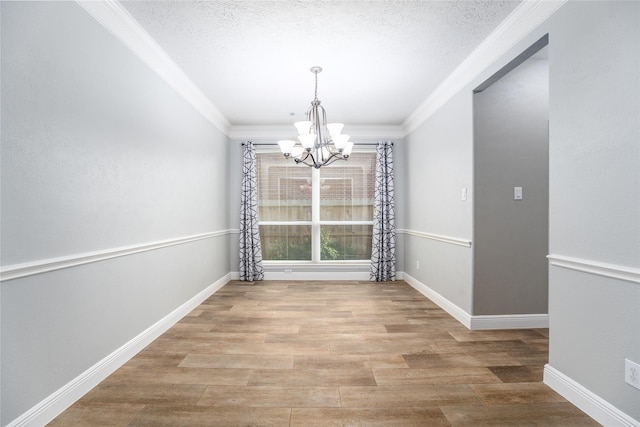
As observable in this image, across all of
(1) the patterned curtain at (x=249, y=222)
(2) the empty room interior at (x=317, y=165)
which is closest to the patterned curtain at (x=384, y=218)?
(2) the empty room interior at (x=317, y=165)

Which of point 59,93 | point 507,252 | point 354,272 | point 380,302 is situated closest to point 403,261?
point 354,272

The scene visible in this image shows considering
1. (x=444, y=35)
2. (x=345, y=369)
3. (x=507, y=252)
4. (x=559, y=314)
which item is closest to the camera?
(x=559, y=314)

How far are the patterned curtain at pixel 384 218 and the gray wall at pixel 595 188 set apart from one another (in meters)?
2.72

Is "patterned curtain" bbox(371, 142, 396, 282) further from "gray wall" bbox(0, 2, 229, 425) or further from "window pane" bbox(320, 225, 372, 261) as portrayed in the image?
"gray wall" bbox(0, 2, 229, 425)

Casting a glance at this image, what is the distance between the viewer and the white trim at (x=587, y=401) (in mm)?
1518

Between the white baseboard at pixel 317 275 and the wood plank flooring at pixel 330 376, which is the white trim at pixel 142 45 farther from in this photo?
the white baseboard at pixel 317 275

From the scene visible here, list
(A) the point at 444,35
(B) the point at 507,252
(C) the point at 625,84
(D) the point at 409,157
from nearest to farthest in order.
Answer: (C) the point at 625,84 < (A) the point at 444,35 < (B) the point at 507,252 < (D) the point at 409,157

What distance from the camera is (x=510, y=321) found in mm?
2912

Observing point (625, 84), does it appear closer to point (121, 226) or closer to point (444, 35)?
point (444, 35)

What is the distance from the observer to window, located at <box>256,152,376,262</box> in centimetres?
521

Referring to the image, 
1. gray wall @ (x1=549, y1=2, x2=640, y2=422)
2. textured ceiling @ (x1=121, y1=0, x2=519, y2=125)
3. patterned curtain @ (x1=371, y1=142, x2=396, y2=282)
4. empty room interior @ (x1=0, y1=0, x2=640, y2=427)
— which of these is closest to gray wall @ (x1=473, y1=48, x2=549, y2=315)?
empty room interior @ (x1=0, y1=0, x2=640, y2=427)

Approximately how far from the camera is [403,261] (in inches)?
201

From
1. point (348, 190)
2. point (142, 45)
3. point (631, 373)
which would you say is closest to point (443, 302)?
point (631, 373)

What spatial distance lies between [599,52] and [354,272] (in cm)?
406
